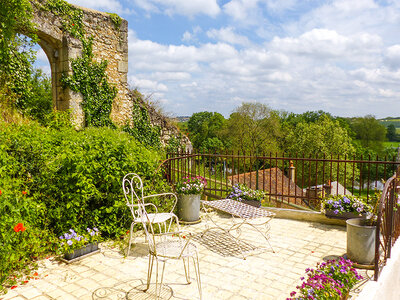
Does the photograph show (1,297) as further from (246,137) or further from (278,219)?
(246,137)

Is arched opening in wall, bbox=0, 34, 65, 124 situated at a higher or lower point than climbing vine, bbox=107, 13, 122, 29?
lower

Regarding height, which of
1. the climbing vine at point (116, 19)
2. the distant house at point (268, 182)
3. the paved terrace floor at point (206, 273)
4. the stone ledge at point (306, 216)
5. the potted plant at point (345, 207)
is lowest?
the distant house at point (268, 182)

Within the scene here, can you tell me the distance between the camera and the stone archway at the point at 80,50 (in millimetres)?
7631

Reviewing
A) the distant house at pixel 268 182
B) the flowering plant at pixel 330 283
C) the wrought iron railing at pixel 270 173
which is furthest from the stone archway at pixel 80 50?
the flowering plant at pixel 330 283

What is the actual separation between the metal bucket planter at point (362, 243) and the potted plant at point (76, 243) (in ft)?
10.4

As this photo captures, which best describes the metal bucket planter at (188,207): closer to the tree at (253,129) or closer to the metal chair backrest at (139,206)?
the metal chair backrest at (139,206)

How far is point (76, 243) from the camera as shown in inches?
144

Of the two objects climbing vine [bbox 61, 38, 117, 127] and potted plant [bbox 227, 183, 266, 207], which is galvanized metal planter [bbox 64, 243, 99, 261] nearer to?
potted plant [bbox 227, 183, 266, 207]

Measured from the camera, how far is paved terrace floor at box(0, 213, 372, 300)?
2973mm

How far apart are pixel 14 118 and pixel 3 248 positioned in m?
5.02

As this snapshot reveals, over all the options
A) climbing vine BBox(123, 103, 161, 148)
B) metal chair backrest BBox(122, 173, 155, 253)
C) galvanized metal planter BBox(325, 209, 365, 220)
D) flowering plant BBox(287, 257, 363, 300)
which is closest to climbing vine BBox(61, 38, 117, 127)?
climbing vine BBox(123, 103, 161, 148)

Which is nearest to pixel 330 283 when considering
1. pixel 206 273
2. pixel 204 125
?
pixel 206 273

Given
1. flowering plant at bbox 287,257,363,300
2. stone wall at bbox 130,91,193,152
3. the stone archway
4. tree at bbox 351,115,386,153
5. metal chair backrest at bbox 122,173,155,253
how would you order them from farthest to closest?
tree at bbox 351,115,386,153, stone wall at bbox 130,91,193,152, the stone archway, metal chair backrest at bbox 122,173,155,253, flowering plant at bbox 287,257,363,300

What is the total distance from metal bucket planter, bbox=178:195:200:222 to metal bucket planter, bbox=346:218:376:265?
8.15ft
